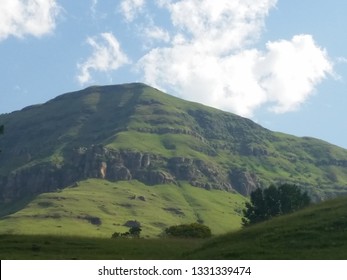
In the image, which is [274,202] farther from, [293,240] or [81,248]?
[293,240]

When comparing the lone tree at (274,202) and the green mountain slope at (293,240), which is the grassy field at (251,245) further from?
the lone tree at (274,202)

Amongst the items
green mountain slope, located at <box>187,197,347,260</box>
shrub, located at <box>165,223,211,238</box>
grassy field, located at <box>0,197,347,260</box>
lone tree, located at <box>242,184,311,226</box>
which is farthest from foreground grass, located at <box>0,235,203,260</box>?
lone tree, located at <box>242,184,311,226</box>

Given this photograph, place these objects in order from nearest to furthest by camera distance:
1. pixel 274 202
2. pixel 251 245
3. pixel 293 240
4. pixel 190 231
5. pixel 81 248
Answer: pixel 293 240 < pixel 251 245 < pixel 81 248 < pixel 190 231 < pixel 274 202

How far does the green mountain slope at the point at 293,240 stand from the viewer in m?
41.2

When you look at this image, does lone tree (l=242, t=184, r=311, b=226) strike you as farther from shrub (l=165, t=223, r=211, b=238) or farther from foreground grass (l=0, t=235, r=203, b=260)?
foreground grass (l=0, t=235, r=203, b=260)

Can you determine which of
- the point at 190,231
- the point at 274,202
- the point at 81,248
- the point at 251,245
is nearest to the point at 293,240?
the point at 251,245

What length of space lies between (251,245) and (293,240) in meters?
3.64

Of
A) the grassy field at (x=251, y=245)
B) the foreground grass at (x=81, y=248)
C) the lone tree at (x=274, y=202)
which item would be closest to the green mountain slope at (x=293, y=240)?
the grassy field at (x=251, y=245)

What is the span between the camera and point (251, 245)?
46.2 m

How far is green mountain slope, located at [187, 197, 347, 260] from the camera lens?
135 ft

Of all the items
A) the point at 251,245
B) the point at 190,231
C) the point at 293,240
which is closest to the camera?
the point at 293,240
